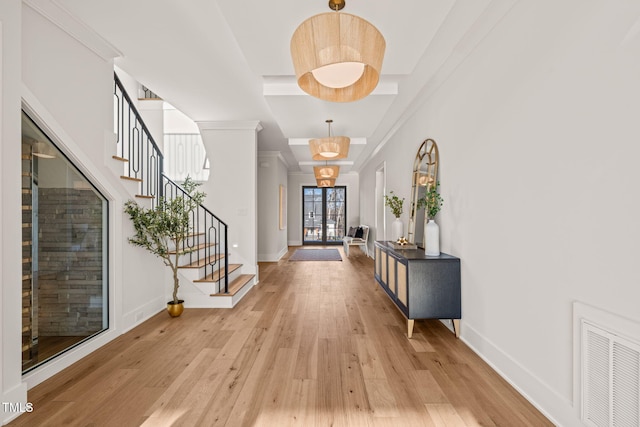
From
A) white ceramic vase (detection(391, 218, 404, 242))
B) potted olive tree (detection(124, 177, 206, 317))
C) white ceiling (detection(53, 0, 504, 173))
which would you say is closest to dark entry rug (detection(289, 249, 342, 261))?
white ceramic vase (detection(391, 218, 404, 242))

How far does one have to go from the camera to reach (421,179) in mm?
4008

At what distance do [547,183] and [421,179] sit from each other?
7.13ft

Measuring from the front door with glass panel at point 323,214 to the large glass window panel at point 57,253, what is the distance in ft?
29.5

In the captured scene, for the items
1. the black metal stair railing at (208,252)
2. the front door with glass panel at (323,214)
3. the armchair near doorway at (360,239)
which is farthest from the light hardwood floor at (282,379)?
the front door with glass panel at (323,214)

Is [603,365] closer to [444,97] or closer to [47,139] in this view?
[444,97]

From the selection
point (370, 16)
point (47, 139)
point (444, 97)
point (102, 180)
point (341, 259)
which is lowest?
point (341, 259)

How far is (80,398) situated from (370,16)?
3.33 meters

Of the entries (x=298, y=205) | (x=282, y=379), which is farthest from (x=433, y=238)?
(x=298, y=205)

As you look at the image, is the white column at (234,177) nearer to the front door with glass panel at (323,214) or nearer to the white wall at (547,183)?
the white wall at (547,183)

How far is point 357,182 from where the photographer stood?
11.9m

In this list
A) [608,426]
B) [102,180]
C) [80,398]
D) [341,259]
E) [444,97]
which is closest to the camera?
[608,426]

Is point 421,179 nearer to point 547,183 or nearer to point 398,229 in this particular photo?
point 398,229

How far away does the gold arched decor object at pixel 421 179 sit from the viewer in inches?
143

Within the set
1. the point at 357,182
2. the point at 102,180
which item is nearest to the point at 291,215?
the point at 357,182
